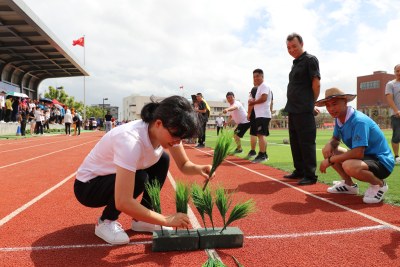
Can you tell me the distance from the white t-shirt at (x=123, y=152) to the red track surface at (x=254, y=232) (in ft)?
1.96

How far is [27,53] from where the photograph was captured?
108ft

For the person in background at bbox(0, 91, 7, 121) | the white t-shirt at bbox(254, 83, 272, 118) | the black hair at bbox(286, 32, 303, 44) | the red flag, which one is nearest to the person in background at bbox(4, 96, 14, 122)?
the person in background at bbox(0, 91, 7, 121)

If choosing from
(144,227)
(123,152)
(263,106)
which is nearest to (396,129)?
(263,106)

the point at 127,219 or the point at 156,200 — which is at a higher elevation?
the point at 156,200

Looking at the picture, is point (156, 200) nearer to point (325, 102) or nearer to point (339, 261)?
point (339, 261)

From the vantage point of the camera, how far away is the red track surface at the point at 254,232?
2379 millimetres

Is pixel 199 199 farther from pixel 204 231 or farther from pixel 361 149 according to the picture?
pixel 361 149

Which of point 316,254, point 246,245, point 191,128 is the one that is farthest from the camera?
point 246,245

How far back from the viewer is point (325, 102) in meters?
3.97

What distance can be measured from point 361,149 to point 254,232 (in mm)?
1690

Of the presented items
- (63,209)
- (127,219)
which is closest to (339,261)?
(127,219)

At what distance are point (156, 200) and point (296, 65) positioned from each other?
3.55 metres

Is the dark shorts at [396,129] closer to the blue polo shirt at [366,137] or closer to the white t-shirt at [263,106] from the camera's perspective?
the white t-shirt at [263,106]

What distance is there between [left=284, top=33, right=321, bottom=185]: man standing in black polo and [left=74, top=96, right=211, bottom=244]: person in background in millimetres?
2765
